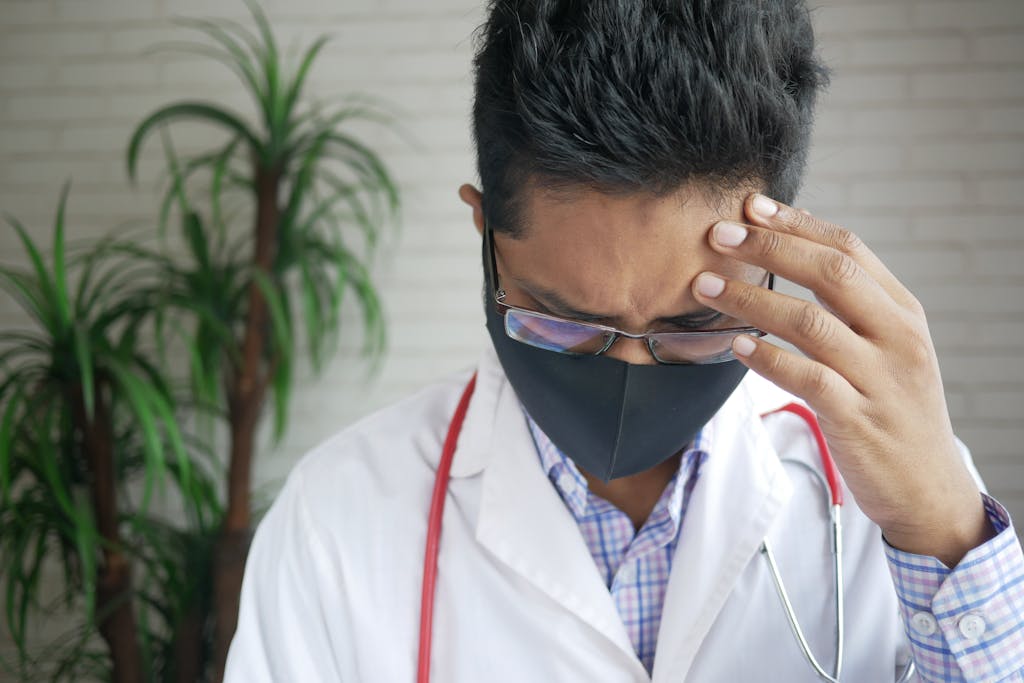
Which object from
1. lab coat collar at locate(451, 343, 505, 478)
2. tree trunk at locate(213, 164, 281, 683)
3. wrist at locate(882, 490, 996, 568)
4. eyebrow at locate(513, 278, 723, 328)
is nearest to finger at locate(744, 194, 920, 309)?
eyebrow at locate(513, 278, 723, 328)

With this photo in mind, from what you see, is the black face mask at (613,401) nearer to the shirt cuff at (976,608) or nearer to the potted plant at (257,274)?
the shirt cuff at (976,608)

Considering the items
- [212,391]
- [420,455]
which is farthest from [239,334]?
[420,455]

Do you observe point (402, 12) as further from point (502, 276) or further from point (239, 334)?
point (502, 276)

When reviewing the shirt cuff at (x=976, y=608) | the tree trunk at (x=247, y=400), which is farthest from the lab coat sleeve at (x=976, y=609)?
the tree trunk at (x=247, y=400)

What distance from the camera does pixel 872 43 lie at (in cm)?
254

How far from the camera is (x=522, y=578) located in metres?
1.13

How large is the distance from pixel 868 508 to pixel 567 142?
1.64ft

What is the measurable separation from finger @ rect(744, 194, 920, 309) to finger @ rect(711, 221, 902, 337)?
18mm

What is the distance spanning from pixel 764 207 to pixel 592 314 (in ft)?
0.70

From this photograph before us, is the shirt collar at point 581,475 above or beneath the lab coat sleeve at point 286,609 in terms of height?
above

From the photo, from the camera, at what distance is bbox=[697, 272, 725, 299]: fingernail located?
0.90 m

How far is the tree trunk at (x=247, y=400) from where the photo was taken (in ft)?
7.22

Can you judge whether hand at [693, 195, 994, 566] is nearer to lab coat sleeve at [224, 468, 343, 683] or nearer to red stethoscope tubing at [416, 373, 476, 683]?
red stethoscope tubing at [416, 373, 476, 683]

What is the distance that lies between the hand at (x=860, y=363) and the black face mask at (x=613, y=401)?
0.15 meters
